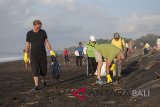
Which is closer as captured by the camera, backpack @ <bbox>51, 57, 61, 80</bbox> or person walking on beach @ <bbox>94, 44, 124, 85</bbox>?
person walking on beach @ <bbox>94, 44, 124, 85</bbox>

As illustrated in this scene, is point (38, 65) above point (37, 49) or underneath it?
underneath

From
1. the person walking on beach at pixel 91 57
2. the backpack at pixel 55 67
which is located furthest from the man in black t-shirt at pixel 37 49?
the person walking on beach at pixel 91 57

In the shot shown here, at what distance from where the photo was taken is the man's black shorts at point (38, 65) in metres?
12.0

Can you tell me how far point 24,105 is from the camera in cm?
864

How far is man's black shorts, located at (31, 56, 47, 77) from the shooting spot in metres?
12.0

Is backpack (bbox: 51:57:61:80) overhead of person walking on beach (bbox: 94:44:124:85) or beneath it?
beneath

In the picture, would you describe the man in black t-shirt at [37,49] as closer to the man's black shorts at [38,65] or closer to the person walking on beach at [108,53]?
the man's black shorts at [38,65]

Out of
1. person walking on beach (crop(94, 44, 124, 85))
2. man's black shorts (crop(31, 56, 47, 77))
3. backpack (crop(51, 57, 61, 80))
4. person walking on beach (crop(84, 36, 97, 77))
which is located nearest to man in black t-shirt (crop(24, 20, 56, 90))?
man's black shorts (crop(31, 56, 47, 77))

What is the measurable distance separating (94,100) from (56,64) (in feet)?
17.7

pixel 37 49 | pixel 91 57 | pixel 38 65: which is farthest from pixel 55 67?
pixel 91 57

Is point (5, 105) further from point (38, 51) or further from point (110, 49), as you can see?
point (110, 49)

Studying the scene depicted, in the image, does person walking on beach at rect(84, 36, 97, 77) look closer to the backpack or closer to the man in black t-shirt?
the backpack

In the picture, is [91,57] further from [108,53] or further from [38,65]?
[38,65]

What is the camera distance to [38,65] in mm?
12102
